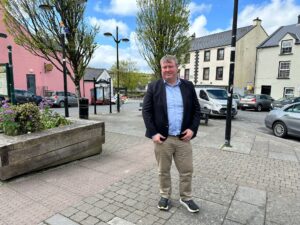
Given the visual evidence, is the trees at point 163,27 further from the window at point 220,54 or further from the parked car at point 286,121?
the window at point 220,54

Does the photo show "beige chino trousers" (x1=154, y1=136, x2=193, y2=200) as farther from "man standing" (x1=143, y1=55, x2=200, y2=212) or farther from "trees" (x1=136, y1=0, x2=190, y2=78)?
"trees" (x1=136, y1=0, x2=190, y2=78)

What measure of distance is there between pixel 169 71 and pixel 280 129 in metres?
7.58

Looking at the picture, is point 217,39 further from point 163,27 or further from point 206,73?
point 163,27

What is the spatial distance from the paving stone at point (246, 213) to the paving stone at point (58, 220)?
1.96 m

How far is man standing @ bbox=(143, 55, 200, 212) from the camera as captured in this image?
118 inches

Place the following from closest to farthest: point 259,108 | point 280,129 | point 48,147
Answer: point 48,147, point 280,129, point 259,108

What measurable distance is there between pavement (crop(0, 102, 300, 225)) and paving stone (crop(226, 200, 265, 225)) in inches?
0.5

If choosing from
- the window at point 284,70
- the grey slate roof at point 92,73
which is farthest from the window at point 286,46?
the grey slate roof at point 92,73

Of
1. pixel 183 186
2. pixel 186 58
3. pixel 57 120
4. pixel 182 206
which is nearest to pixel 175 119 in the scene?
pixel 183 186

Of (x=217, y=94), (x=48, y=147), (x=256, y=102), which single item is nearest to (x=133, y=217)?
(x=48, y=147)

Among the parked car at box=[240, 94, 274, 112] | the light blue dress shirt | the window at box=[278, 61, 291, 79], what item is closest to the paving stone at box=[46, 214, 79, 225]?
the light blue dress shirt

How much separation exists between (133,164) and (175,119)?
7.49 feet


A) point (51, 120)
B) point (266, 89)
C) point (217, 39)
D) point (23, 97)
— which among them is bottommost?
point (23, 97)

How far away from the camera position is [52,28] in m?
9.62
